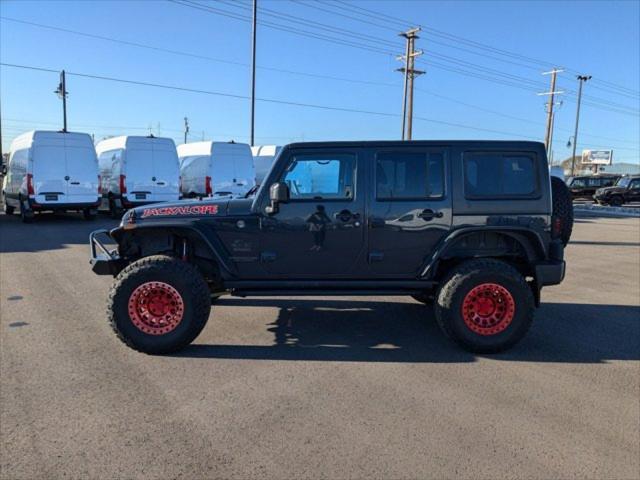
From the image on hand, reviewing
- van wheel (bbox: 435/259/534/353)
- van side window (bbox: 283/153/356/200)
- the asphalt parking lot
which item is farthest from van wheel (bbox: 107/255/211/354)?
van wheel (bbox: 435/259/534/353)

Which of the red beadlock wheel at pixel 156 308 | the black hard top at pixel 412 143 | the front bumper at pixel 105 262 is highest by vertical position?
the black hard top at pixel 412 143

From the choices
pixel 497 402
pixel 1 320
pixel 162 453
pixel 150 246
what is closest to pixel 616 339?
pixel 497 402

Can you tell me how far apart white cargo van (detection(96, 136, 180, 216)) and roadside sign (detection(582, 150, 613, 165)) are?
94.2 meters

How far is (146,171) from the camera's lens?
15.9m

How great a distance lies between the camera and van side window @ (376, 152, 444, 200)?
4.68 m

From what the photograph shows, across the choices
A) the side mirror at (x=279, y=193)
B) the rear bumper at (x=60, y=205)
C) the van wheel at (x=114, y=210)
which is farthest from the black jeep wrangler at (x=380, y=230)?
the van wheel at (x=114, y=210)

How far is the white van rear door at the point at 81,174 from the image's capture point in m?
15.1

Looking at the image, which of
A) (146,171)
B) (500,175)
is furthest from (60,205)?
(500,175)

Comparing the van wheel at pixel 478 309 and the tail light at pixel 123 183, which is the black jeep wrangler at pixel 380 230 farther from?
the tail light at pixel 123 183

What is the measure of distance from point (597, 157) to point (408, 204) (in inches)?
4120

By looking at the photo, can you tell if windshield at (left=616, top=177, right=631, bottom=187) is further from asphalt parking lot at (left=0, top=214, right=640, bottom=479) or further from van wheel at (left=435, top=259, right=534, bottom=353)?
van wheel at (left=435, top=259, right=534, bottom=353)

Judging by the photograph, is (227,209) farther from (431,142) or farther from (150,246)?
(431,142)

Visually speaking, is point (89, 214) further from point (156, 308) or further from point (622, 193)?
point (622, 193)

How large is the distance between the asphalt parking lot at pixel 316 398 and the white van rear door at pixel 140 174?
33.2 feet
